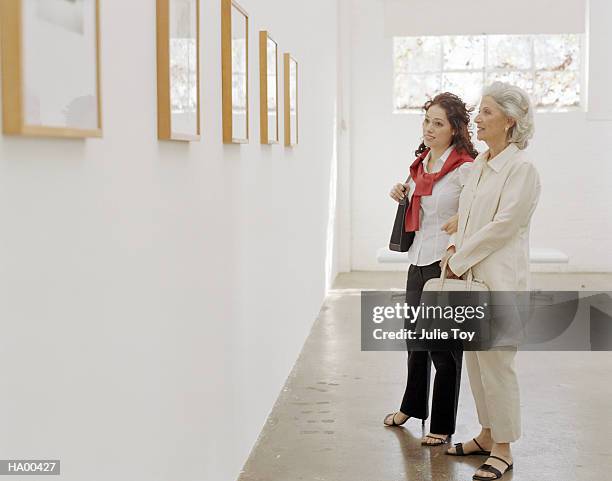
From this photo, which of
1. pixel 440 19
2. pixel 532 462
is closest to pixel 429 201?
pixel 532 462

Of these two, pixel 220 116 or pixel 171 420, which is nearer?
pixel 171 420

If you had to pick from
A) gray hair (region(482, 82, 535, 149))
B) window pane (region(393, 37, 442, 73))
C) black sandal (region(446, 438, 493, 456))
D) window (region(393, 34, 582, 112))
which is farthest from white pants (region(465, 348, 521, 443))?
window pane (region(393, 37, 442, 73))

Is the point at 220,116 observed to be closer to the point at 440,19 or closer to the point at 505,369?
the point at 505,369

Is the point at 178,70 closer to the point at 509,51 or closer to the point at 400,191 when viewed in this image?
the point at 400,191

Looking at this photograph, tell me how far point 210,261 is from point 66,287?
4.94 ft

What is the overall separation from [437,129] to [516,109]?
0.60 meters

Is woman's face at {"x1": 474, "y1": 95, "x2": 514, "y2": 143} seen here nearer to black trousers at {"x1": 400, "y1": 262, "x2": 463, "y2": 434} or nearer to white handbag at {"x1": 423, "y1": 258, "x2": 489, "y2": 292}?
white handbag at {"x1": 423, "y1": 258, "x2": 489, "y2": 292}

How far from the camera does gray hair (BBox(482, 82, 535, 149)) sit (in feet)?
13.0

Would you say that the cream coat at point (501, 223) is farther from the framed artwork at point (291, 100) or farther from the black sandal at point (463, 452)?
the framed artwork at point (291, 100)

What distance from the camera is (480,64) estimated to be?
439 inches

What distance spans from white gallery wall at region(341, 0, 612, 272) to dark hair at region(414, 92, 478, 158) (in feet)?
20.5

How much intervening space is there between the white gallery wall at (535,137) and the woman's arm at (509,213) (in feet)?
22.6

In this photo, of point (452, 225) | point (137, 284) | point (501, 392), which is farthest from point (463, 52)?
point (137, 284)

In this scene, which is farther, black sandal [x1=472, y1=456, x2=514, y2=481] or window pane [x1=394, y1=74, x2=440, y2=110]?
window pane [x1=394, y1=74, x2=440, y2=110]
